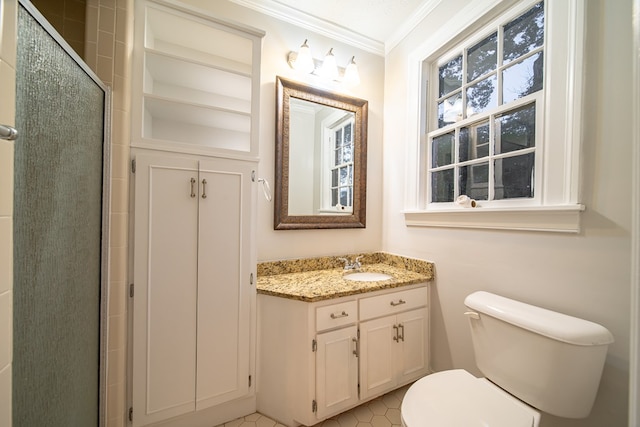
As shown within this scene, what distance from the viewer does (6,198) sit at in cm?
52

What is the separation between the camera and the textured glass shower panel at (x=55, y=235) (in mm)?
621

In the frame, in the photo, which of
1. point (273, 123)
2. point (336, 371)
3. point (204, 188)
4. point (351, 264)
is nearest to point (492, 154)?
point (351, 264)

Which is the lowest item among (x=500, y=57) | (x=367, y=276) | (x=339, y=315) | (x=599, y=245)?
(x=339, y=315)

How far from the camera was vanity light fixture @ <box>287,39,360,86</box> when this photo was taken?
1.69 meters

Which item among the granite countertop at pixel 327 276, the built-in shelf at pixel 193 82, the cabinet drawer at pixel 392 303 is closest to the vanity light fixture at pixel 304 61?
the built-in shelf at pixel 193 82

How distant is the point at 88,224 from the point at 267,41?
151 centimetres

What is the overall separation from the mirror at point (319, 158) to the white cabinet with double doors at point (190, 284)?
38cm

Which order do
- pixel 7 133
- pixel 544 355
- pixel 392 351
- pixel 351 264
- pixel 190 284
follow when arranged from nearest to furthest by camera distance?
pixel 7 133
pixel 544 355
pixel 190 284
pixel 392 351
pixel 351 264

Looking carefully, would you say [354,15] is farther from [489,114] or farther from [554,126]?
[554,126]

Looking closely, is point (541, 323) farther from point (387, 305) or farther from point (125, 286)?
point (125, 286)

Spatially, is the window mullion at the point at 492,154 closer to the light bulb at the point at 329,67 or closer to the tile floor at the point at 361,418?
the light bulb at the point at 329,67

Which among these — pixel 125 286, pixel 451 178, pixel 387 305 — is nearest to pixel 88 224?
pixel 125 286

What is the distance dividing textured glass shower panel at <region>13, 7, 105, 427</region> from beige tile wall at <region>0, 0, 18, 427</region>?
7 cm

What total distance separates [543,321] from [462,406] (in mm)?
457
